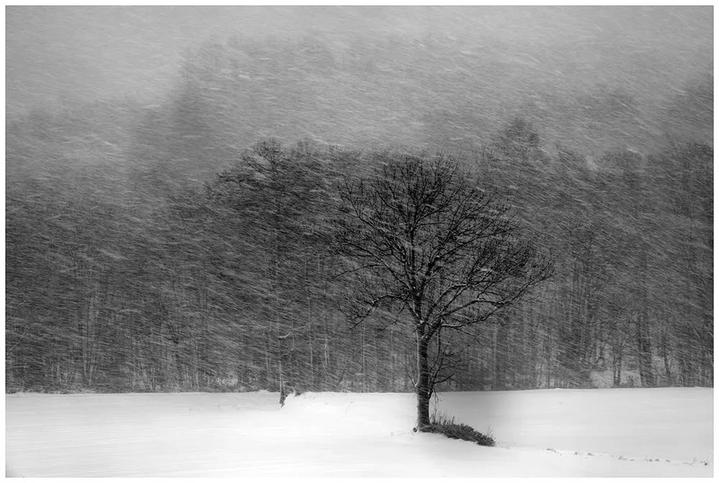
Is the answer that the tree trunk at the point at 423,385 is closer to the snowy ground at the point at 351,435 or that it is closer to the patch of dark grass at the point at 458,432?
the patch of dark grass at the point at 458,432

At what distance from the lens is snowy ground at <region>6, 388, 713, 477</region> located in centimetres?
978

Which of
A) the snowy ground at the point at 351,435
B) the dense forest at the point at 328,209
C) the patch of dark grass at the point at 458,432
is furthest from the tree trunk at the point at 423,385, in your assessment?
the dense forest at the point at 328,209

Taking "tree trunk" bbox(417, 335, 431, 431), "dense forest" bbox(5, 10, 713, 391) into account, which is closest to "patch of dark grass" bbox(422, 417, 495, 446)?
"tree trunk" bbox(417, 335, 431, 431)

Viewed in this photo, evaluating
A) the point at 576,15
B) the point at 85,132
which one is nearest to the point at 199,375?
the point at 85,132

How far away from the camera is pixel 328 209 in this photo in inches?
991

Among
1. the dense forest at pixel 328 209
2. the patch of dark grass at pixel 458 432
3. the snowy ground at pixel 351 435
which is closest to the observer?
the snowy ground at pixel 351 435

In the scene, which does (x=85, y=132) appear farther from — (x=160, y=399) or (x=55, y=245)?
(x=160, y=399)

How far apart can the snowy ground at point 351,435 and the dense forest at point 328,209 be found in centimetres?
297

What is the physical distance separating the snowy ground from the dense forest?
2974mm

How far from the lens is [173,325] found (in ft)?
88.0

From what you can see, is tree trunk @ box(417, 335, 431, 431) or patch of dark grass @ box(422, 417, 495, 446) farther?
tree trunk @ box(417, 335, 431, 431)

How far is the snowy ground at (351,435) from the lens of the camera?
978 centimetres

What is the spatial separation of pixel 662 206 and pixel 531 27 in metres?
11.0

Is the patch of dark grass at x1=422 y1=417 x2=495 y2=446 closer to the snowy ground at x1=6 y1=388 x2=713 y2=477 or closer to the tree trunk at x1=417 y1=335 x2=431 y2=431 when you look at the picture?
the tree trunk at x1=417 y1=335 x2=431 y2=431
